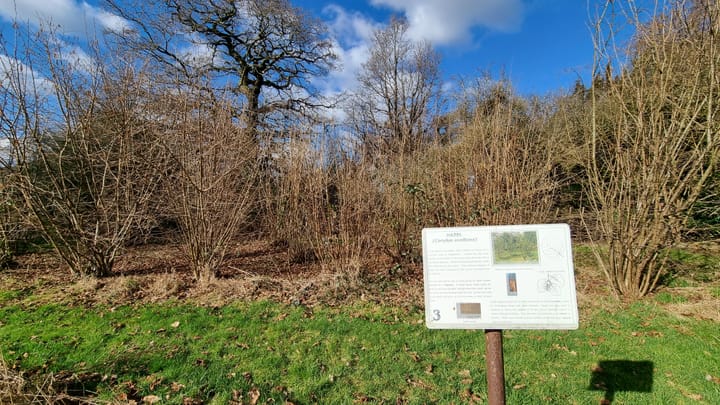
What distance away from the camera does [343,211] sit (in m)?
5.71

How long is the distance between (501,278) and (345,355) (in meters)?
2.18

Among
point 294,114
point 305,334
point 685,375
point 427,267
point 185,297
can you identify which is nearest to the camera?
point 427,267

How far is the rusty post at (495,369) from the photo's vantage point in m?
1.82

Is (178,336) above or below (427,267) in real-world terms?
below

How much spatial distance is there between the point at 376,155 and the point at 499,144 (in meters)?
2.13

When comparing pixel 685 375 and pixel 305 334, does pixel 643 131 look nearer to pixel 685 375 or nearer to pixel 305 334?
pixel 685 375

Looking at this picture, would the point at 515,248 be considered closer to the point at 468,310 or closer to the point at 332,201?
the point at 468,310

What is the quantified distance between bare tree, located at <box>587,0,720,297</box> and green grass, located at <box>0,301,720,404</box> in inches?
33.5

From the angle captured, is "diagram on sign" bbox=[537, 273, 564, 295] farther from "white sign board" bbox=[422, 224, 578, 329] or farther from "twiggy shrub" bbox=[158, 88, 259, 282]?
"twiggy shrub" bbox=[158, 88, 259, 282]

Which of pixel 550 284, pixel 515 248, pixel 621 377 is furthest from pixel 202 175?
pixel 621 377

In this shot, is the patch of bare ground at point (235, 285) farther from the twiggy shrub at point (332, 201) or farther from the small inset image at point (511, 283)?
the small inset image at point (511, 283)

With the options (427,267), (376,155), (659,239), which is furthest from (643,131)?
(427,267)

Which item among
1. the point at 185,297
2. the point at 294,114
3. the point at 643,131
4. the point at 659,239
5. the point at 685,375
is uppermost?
the point at 294,114

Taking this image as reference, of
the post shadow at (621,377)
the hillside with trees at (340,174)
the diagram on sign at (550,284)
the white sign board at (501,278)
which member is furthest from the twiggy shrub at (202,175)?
the post shadow at (621,377)
